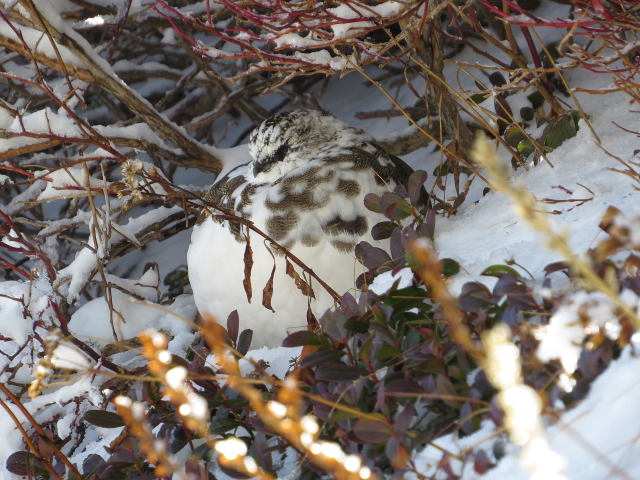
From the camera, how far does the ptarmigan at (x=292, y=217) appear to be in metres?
1.64

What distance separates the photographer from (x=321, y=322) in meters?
1.18

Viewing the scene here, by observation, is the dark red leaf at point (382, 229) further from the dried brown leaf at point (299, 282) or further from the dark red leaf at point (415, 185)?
the dried brown leaf at point (299, 282)

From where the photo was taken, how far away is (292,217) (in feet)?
5.44

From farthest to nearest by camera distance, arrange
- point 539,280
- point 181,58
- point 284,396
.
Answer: point 181,58
point 539,280
point 284,396

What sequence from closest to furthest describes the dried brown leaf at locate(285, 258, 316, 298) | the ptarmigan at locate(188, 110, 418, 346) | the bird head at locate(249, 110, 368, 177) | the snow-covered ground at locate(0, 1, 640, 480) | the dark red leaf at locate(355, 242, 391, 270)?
the snow-covered ground at locate(0, 1, 640, 480) → the dark red leaf at locate(355, 242, 391, 270) → the dried brown leaf at locate(285, 258, 316, 298) → the ptarmigan at locate(188, 110, 418, 346) → the bird head at locate(249, 110, 368, 177)

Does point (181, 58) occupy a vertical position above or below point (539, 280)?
below

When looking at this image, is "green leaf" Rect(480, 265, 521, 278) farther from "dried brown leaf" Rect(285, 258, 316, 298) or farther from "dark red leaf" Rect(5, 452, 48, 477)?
"dark red leaf" Rect(5, 452, 48, 477)

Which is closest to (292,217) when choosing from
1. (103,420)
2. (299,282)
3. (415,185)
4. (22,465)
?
(299,282)

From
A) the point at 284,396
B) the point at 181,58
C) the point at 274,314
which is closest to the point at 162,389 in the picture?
the point at 274,314

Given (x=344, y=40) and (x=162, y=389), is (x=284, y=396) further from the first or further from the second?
(x=344, y=40)

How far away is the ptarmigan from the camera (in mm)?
1640

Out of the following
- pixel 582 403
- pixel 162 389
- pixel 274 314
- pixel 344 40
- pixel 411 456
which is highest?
pixel 344 40

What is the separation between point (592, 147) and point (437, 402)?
86cm

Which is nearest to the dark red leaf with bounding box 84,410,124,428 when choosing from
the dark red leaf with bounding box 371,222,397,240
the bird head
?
the dark red leaf with bounding box 371,222,397,240
